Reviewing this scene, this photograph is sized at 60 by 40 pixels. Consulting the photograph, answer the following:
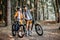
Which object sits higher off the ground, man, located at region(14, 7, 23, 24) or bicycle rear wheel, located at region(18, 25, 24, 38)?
man, located at region(14, 7, 23, 24)

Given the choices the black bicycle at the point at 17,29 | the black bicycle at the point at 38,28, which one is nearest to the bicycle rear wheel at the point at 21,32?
the black bicycle at the point at 17,29

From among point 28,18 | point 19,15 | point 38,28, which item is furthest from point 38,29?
point 19,15

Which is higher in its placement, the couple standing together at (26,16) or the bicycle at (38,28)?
the couple standing together at (26,16)

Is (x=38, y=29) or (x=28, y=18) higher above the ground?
(x=28, y=18)

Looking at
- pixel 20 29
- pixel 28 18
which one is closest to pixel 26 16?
pixel 28 18

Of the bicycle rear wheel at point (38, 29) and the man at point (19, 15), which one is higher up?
the man at point (19, 15)

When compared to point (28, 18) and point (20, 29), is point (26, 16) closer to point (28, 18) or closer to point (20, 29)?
point (28, 18)

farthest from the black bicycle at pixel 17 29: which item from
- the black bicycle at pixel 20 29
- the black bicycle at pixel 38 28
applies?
the black bicycle at pixel 38 28

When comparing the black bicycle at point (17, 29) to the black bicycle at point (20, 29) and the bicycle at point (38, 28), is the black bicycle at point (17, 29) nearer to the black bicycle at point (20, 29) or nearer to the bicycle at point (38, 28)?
the black bicycle at point (20, 29)

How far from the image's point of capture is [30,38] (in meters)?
2.15

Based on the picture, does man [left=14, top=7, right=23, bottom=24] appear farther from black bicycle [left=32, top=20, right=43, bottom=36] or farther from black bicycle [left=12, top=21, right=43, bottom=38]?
black bicycle [left=32, top=20, right=43, bottom=36]

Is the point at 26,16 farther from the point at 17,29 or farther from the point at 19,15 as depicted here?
the point at 17,29

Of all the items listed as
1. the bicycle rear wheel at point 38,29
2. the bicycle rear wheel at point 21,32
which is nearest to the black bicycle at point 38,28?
the bicycle rear wheel at point 38,29

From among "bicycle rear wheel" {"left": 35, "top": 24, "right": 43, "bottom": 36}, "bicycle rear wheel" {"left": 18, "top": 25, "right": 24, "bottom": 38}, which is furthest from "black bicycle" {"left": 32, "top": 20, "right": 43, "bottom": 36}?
"bicycle rear wheel" {"left": 18, "top": 25, "right": 24, "bottom": 38}
